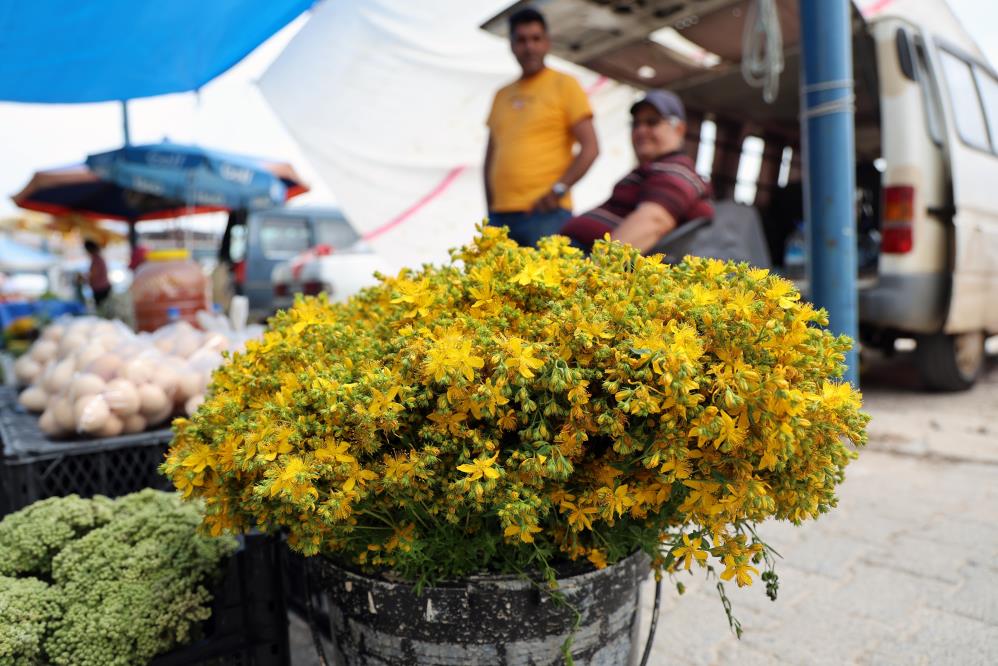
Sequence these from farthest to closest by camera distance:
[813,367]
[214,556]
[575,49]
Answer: [575,49]
[214,556]
[813,367]

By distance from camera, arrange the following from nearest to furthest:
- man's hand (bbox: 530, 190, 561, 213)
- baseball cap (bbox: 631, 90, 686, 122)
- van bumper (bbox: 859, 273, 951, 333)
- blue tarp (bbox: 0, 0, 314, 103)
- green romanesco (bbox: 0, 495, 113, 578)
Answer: green romanesco (bbox: 0, 495, 113, 578)
baseball cap (bbox: 631, 90, 686, 122)
blue tarp (bbox: 0, 0, 314, 103)
man's hand (bbox: 530, 190, 561, 213)
van bumper (bbox: 859, 273, 951, 333)

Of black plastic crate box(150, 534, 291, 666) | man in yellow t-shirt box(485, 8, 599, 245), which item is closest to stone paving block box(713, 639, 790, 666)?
black plastic crate box(150, 534, 291, 666)

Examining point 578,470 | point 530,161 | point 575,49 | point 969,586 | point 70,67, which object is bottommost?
point 969,586

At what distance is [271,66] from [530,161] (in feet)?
10.1

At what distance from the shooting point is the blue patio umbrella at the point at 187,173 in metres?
7.27

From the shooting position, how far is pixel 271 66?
548 centimetres

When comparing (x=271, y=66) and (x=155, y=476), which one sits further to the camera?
(x=271, y=66)

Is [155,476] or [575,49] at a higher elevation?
[575,49]

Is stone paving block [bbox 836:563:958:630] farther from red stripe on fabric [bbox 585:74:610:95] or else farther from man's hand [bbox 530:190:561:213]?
red stripe on fabric [bbox 585:74:610:95]

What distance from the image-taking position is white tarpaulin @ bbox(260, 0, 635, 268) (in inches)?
204

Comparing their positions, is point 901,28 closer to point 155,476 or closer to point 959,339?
point 959,339

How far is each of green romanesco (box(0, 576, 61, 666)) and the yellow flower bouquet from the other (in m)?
0.41

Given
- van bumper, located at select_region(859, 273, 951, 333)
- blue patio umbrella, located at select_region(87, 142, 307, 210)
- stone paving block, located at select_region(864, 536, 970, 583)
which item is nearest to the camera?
stone paving block, located at select_region(864, 536, 970, 583)

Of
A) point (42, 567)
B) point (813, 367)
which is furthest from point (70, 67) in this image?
point (813, 367)
